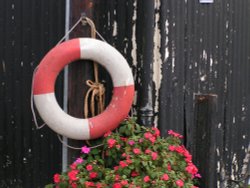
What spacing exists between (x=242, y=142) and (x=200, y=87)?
1320 mm

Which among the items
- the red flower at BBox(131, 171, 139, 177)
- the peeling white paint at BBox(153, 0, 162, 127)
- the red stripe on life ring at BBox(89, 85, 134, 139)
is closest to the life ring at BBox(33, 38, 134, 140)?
the red stripe on life ring at BBox(89, 85, 134, 139)

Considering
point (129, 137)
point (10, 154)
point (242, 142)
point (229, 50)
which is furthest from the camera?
point (242, 142)

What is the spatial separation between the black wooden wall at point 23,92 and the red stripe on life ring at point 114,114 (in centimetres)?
167

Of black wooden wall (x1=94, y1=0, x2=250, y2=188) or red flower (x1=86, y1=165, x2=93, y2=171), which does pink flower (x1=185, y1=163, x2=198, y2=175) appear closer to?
black wooden wall (x1=94, y1=0, x2=250, y2=188)

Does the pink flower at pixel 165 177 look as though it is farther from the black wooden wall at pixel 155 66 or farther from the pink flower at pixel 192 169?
the black wooden wall at pixel 155 66

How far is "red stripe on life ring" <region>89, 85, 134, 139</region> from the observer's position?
3510 mm

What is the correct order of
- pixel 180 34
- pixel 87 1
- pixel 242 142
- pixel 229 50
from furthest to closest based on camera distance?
pixel 242 142, pixel 229 50, pixel 180 34, pixel 87 1

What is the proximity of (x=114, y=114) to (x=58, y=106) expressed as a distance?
1.31 ft

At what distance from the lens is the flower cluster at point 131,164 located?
334 centimetres

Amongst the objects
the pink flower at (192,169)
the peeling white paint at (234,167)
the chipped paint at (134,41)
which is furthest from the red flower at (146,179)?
the peeling white paint at (234,167)

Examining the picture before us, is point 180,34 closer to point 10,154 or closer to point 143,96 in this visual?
point 143,96

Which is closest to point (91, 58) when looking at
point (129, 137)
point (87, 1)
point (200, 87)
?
point (87, 1)

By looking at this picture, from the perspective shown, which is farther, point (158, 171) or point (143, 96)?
point (143, 96)

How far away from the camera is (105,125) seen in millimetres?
3535
